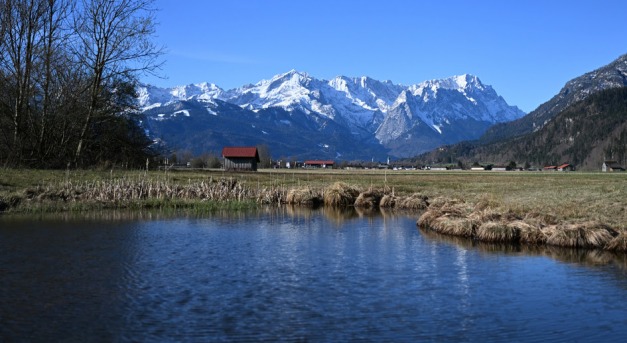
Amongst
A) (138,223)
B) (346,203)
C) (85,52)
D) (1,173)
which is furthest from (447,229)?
(85,52)

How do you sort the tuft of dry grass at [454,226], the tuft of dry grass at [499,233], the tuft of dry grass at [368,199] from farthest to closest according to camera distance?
the tuft of dry grass at [368,199], the tuft of dry grass at [454,226], the tuft of dry grass at [499,233]

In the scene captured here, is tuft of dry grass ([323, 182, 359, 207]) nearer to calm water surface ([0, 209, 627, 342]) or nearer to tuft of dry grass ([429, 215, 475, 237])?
tuft of dry grass ([429, 215, 475, 237])

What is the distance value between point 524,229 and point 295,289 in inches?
543

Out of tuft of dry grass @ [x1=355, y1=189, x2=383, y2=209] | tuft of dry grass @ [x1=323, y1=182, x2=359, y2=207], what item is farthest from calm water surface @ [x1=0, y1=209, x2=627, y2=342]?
tuft of dry grass @ [x1=323, y1=182, x2=359, y2=207]

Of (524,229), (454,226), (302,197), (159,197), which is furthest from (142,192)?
(524,229)

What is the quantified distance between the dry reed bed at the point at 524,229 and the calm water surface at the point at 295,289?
1079mm

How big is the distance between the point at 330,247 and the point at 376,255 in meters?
2.43

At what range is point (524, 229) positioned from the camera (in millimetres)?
26250

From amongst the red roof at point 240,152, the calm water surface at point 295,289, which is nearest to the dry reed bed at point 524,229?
the calm water surface at point 295,289

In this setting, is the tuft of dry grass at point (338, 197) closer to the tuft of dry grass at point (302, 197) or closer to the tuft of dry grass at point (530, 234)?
the tuft of dry grass at point (302, 197)

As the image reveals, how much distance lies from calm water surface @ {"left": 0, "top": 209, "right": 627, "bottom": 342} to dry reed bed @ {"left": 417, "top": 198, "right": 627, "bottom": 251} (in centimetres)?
108

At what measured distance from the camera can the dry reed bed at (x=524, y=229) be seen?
2412 cm

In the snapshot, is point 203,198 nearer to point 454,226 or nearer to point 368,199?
point 368,199

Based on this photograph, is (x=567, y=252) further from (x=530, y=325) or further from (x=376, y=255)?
(x=530, y=325)
